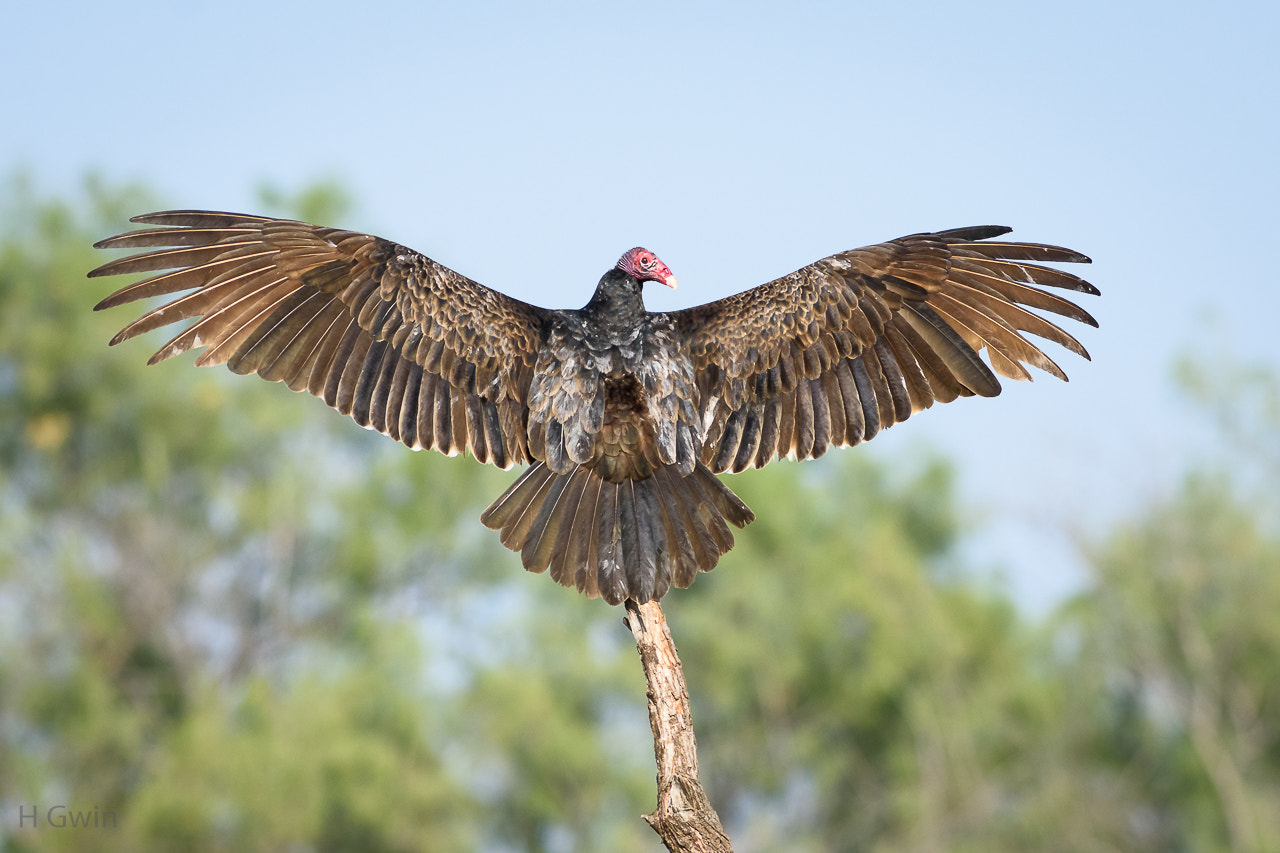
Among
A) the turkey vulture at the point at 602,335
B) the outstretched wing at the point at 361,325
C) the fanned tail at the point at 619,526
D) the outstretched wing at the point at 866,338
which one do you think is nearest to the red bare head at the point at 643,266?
the turkey vulture at the point at 602,335

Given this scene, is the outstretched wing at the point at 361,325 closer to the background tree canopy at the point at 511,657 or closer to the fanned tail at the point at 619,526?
the fanned tail at the point at 619,526

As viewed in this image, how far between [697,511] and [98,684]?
11937mm

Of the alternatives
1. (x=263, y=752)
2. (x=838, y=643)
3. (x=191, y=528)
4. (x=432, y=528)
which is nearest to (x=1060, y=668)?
(x=838, y=643)

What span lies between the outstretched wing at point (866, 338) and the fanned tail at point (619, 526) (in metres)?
0.52

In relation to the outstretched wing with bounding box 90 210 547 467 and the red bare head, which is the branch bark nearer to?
the outstretched wing with bounding box 90 210 547 467

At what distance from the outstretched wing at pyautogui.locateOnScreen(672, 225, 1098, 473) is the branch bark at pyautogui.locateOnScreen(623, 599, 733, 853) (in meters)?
0.95

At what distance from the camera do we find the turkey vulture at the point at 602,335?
439 cm

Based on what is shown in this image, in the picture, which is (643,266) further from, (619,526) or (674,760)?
(674,760)

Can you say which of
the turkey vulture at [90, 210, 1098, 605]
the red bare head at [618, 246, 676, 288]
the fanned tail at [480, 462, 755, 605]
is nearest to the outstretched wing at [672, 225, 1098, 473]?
the turkey vulture at [90, 210, 1098, 605]

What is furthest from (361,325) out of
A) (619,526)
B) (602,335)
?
(619,526)

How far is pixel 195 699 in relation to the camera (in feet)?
50.2

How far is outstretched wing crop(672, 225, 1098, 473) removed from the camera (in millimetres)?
4527

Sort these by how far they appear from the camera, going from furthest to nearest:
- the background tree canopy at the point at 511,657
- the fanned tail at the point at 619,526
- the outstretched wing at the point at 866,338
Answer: the background tree canopy at the point at 511,657
the outstretched wing at the point at 866,338
the fanned tail at the point at 619,526

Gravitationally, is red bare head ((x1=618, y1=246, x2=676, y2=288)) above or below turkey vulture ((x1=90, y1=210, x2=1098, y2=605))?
above
